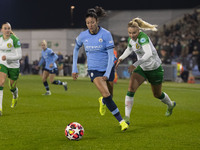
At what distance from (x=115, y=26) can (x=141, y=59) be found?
30.5 meters

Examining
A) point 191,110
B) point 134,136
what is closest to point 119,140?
point 134,136

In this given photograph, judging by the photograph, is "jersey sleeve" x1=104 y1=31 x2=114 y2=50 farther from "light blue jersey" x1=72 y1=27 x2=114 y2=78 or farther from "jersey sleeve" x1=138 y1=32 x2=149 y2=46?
"jersey sleeve" x1=138 y1=32 x2=149 y2=46

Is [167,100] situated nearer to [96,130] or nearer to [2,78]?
[96,130]

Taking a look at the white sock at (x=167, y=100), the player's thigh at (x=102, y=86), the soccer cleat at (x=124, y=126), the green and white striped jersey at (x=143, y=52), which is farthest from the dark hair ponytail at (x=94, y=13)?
the white sock at (x=167, y=100)

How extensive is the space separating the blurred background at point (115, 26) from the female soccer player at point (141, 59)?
17459 millimetres

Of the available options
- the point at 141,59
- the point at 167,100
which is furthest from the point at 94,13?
the point at 167,100

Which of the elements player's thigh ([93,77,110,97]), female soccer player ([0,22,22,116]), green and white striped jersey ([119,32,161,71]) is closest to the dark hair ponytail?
green and white striped jersey ([119,32,161,71])

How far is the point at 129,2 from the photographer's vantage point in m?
35.8

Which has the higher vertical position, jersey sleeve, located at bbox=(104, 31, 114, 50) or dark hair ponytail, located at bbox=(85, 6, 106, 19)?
dark hair ponytail, located at bbox=(85, 6, 106, 19)

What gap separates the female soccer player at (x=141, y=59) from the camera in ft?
24.4

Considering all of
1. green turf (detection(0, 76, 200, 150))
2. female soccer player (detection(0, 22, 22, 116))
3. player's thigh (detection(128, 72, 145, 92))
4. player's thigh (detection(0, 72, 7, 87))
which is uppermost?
female soccer player (detection(0, 22, 22, 116))

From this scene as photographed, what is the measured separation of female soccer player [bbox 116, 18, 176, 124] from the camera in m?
7.44

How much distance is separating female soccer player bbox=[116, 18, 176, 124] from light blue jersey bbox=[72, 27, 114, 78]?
35cm

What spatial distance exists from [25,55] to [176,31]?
18401mm
